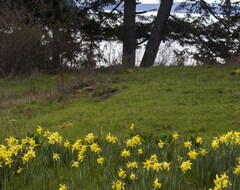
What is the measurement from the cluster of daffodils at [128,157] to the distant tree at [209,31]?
51.2ft

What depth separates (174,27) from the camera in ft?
68.7

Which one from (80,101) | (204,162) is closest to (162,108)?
(80,101)

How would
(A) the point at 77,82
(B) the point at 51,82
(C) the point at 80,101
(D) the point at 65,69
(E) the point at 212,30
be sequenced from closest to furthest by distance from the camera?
(C) the point at 80,101 < (A) the point at 77,82 < (B) the point at 51,82 < (D) the point at 65,69 < (E) the point at 212,30

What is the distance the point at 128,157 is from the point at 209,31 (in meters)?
16.7

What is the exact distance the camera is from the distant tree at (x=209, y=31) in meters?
20.6

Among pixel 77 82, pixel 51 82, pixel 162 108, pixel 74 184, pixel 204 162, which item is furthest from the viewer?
pixel 51 82

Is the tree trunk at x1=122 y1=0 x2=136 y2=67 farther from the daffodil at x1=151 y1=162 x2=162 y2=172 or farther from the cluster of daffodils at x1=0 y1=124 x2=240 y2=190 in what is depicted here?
the daffodil at x1=151 y1=162 x2=162 y2=172

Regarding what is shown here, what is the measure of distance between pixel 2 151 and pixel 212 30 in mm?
17477

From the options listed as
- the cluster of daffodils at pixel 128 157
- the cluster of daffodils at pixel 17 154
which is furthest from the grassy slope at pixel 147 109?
the cluster of daffodils at pixel 17 154

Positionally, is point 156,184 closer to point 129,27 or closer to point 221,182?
point 221,182

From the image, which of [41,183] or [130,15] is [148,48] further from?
[41,183]

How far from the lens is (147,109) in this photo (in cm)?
996

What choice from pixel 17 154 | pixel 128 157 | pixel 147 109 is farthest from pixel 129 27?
pixel 17 154

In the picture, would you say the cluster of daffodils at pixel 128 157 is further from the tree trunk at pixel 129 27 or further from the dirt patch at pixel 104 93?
the tree trunk at pixel 129 27
